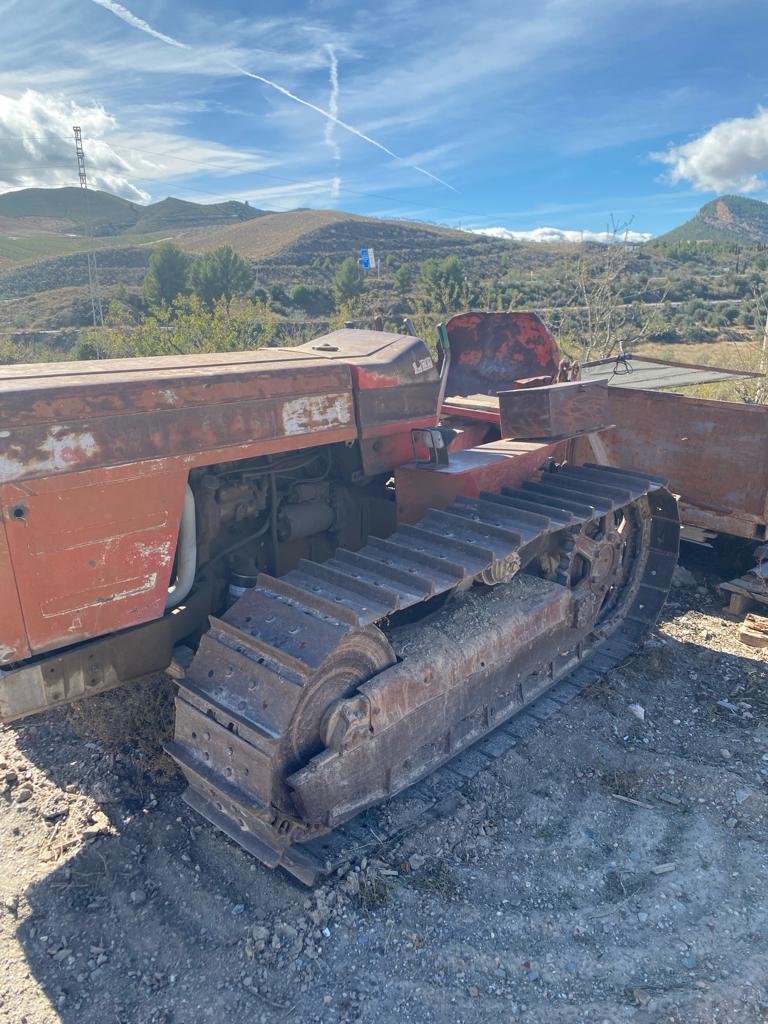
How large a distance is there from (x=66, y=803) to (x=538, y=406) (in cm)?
345

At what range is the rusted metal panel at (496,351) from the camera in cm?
628

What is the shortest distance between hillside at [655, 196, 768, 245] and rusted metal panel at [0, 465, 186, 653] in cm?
8596

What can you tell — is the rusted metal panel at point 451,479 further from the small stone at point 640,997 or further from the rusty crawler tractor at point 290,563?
the small stone at point 640,997

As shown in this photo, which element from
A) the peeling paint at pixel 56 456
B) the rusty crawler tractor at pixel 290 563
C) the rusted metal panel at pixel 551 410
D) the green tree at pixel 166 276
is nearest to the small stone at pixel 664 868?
the rusty crawler tractor at pixel 290 563

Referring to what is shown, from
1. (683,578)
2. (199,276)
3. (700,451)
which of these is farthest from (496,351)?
(199,276)

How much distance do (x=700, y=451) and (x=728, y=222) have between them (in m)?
97.3

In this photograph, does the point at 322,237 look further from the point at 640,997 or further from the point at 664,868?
the point at 640,997

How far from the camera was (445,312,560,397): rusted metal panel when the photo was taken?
6.28 meters

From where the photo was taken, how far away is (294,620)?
312 centimetres

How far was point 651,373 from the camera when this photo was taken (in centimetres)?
918

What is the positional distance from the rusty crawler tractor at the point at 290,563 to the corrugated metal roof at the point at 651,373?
3960 millimetres

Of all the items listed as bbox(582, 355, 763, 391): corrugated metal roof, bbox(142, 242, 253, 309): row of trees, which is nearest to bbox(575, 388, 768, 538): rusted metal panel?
bbox(582, 355, 763, 391): corrugated metal roof

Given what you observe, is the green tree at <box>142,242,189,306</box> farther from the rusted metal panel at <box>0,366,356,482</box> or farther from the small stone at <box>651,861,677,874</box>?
the small stone at <box>651,861,677,874</box>

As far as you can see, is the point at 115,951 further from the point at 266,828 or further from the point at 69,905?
the point at 266,828
